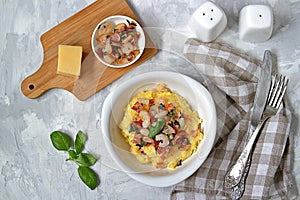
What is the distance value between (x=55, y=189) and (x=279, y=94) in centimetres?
77

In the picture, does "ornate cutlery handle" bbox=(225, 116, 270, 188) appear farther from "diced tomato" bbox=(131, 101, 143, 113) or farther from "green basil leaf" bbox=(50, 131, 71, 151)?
"green basil leaf" bbox=(50, 131, 71, 151)

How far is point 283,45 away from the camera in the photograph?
1.68m

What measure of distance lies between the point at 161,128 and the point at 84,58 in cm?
35

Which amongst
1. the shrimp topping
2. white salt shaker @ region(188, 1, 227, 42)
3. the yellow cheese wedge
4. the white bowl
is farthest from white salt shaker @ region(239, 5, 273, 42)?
the yellow cheese wedge

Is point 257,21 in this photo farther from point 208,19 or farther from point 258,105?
point 258,105

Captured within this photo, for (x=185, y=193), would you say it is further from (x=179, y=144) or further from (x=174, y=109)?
(x=174, y=109)

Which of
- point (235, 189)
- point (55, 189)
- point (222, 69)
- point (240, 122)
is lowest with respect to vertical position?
point (55, 189)

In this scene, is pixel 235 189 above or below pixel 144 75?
below

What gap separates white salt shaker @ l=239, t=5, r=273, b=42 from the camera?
159 centimetres

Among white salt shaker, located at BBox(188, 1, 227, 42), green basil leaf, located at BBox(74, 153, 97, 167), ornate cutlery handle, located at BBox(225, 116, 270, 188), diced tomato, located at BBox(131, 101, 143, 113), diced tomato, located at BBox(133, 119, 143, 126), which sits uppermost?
white salt shaker, located at BBox(188, 1, 227, 42)

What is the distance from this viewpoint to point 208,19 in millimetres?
1611

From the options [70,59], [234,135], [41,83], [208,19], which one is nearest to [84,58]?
[70,59]

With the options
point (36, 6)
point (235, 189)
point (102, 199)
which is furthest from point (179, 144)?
point (36, 6)

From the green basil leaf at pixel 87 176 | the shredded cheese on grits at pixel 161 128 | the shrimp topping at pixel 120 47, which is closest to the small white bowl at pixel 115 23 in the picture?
the shrimp topping at pixel 120 47
